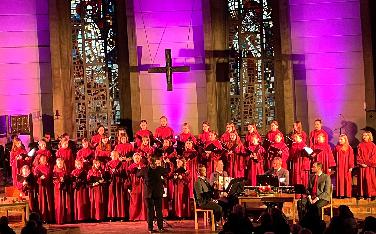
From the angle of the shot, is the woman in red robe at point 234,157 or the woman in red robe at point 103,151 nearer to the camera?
the woman in red robe at point 103,151

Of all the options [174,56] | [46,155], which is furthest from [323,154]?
[46,155]

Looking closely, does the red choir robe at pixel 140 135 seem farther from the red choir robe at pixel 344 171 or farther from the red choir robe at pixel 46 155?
the red choir robe at pixel 344 171

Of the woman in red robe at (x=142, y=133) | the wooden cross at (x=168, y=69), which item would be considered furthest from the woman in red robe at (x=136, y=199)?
the wooden cross at (x=168, y=69)

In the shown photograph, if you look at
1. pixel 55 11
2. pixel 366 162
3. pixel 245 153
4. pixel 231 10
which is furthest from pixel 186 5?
pixel 366 162

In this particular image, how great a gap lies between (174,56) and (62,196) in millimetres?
5133

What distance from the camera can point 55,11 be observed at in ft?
77.8

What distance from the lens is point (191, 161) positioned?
2088 centimetres

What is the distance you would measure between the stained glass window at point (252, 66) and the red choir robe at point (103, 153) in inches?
166

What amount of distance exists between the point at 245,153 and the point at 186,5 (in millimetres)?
4786

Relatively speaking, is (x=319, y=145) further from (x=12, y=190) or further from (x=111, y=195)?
(x=12, y=190)

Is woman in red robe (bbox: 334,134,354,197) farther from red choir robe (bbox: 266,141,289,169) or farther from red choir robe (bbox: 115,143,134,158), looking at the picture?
red choir robe (bbox: 115,143,134,158)

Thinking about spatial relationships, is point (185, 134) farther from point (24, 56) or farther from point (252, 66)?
point (24, 56)

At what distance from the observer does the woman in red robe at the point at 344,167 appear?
2058 cm

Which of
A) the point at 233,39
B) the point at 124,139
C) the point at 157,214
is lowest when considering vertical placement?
the point at 157,214
